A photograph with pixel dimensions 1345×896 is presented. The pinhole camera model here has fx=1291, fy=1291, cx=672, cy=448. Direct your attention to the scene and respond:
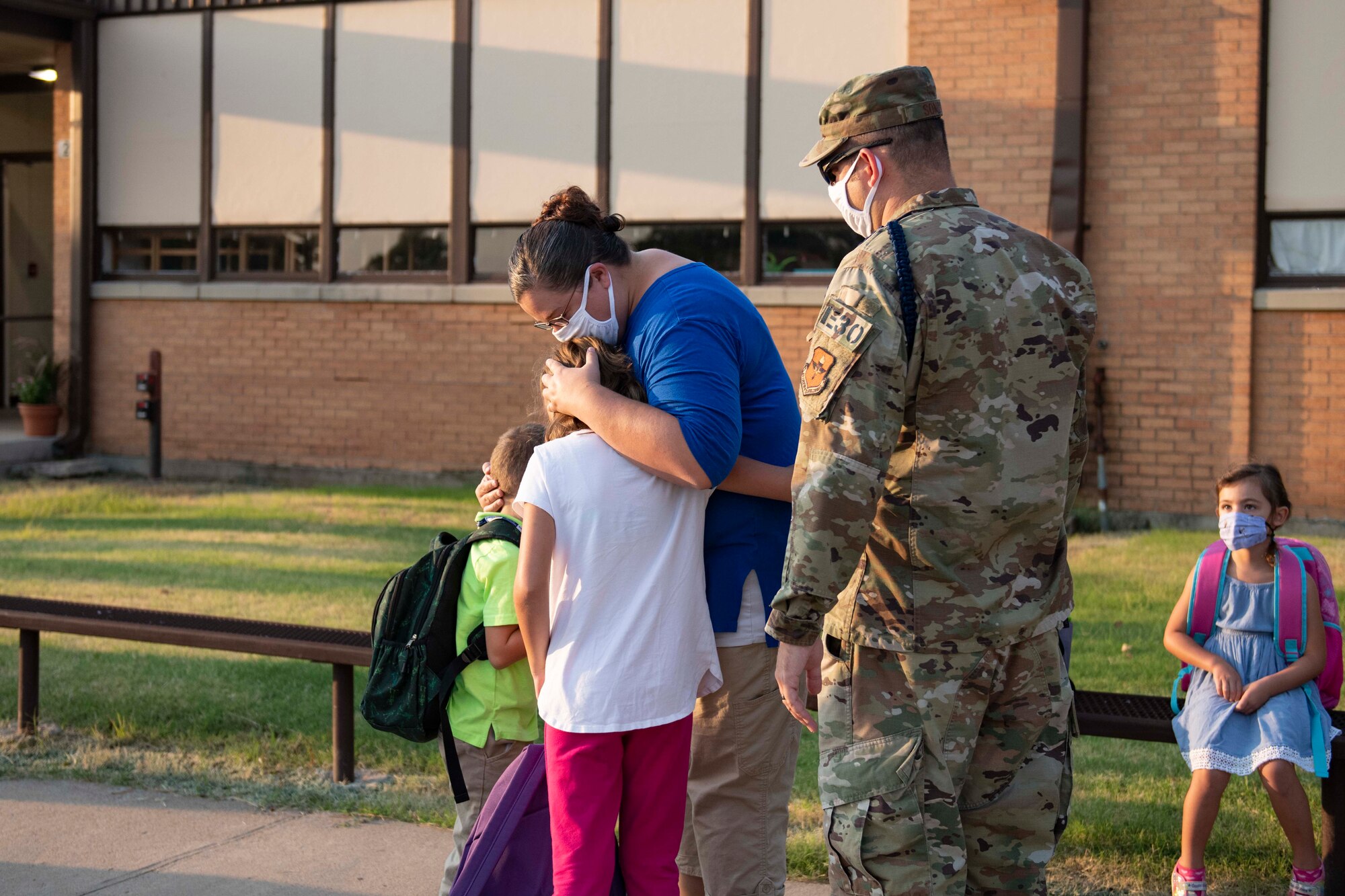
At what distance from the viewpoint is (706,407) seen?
8.95 ft

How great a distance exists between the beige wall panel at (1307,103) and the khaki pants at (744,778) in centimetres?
883

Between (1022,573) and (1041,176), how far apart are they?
8.77 metres

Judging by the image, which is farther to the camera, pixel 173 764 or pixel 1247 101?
pixel 1247 101

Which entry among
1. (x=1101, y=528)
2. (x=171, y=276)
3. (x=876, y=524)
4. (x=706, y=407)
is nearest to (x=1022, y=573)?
(x=876, y=524)

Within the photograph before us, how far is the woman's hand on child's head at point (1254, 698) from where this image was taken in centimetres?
364

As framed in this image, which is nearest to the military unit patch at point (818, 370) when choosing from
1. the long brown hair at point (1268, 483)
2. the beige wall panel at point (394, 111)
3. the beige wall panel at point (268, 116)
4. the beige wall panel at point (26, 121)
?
the long brown hair at point (1268, 483)

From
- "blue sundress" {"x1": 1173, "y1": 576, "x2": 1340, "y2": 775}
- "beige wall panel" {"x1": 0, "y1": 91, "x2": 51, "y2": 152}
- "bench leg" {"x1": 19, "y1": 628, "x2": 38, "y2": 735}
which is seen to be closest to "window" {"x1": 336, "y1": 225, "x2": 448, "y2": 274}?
"beige wall panel" {"x1": 0, "y1": 91, "x2": 51, "y2": 152}

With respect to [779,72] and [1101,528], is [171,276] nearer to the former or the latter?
[779,72]

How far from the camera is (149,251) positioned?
14.5m

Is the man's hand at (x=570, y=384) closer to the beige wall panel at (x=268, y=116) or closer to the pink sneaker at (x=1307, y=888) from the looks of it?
the pink sneaker at (x=1307, y=888)

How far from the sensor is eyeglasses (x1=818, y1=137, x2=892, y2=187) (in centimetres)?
255

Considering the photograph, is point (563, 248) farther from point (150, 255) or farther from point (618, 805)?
point (150, 255)

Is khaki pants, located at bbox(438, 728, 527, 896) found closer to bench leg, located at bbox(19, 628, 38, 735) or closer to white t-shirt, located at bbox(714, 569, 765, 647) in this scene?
white t-shirt, located at bbox(714, 569, 765, 647)

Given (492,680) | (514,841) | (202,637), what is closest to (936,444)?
(514,841)
